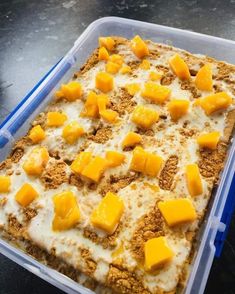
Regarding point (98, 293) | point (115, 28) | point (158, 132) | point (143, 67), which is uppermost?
point (115, 28)

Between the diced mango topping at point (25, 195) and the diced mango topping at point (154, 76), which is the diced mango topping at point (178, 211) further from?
the diced mango topping at point (154, 76)

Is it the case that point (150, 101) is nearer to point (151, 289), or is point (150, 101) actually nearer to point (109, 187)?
point (109, 187)

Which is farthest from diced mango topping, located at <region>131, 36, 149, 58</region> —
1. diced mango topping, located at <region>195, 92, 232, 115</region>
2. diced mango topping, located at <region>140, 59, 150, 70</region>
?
diced mango topping, located at <region>195, 92, 232, 115</region>

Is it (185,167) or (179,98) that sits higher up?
(179,98)

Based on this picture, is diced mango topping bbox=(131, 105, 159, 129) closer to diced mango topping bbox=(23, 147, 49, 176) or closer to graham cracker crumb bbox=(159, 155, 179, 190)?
graham cracker crumb bbox=(159, 155, 179, 190)

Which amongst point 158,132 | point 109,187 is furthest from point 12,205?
point 158,132

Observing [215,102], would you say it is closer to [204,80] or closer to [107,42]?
[204,80]
